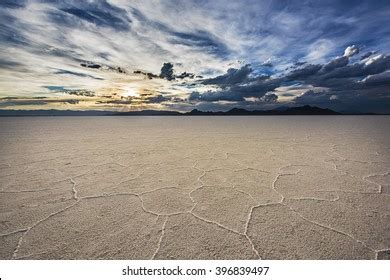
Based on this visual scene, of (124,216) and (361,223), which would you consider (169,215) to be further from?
(361,223)

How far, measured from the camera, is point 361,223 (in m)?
1.46

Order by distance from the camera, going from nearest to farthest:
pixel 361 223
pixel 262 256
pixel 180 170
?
pixel 262 256 < pixel 361 223 < pixel 180 170

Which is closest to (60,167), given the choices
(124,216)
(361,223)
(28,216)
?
(28,216)

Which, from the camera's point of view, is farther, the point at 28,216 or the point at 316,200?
the point at 316,200

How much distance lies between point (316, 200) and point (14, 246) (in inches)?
85.8

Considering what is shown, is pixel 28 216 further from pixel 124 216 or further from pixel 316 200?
pixel 316 200

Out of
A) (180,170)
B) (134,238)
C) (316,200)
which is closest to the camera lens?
(134,238)

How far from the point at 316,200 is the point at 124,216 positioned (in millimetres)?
1582

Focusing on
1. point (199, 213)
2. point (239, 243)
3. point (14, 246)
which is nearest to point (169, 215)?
point (199, 213)

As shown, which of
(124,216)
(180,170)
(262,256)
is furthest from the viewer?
(180,170)

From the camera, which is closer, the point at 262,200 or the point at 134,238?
the point at 134,238

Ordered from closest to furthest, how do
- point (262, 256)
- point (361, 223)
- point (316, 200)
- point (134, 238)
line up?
point (262, 256), point (134, 238), point (361, 223), point (316, 200)

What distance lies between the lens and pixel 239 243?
125 centimetres

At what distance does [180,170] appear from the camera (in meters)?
2.74
